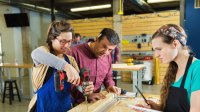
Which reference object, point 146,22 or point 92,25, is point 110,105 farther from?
point 92,25

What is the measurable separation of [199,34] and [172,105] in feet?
4.62

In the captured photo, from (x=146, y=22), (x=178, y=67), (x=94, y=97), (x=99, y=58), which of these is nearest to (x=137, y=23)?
(x=146, y=22)

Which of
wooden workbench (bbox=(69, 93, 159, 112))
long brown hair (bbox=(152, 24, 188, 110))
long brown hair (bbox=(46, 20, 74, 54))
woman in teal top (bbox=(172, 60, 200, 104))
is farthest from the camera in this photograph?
wooden workbench (bbox=(69, 93, 159, 112))

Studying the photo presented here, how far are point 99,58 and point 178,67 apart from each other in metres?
0.84

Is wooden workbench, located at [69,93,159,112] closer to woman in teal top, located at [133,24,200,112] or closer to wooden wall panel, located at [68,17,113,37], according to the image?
woman in teal top, located at [133,24,200,112]

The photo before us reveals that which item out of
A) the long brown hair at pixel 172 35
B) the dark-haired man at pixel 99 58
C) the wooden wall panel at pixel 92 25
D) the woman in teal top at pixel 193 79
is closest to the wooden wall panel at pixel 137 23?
the wooden wall panel at pixel 92 25

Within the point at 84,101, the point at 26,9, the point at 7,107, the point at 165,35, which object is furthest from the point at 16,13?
the point at 165,35

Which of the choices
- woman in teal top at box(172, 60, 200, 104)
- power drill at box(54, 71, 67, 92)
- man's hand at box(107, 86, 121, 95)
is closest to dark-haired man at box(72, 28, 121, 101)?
man's hand at box(107, 86, 121, 95)

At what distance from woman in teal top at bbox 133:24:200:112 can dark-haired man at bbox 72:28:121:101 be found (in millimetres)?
541

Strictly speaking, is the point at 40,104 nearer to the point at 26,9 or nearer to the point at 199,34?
the point at 199,34

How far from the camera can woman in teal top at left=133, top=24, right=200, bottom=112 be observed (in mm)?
1138

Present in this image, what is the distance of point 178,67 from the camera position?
130 cm

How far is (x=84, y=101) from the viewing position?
1.76 metres

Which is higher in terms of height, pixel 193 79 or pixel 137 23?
pixel 137 23
